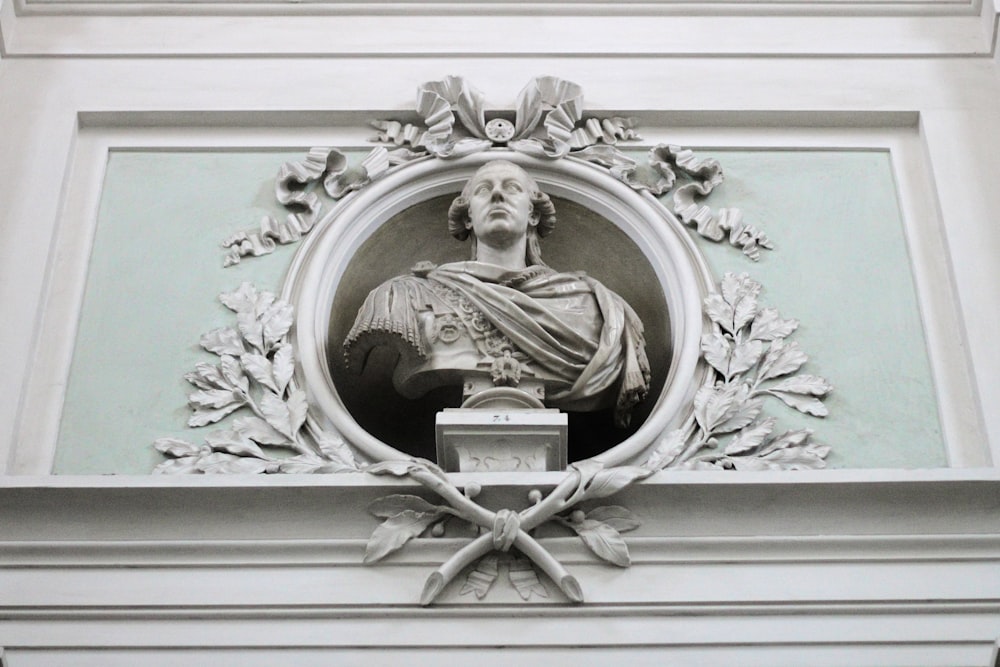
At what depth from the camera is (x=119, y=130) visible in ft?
22.4

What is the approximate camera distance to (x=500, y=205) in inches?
253

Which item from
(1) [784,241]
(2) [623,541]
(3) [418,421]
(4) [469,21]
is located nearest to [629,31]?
(4) [469,21]

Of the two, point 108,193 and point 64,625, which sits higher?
point 108,193

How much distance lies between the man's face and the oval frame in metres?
0.18

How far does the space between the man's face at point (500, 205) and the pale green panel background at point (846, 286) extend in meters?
0.69

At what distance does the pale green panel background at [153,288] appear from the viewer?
5.83 metres

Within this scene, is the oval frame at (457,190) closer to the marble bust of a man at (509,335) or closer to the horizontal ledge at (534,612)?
the marble bust of a man at (509,335)

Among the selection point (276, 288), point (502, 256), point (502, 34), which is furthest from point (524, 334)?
point (502, 34)

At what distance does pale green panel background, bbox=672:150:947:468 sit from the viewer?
230 inches

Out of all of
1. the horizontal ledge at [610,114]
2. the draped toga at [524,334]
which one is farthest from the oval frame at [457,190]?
the horizontal ledge at [610,114]

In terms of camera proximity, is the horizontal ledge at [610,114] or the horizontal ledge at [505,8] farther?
the horizontal ledge at [505,8]

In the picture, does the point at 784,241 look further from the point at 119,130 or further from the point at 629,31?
the point at 119,130

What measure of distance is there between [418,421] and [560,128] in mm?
1251

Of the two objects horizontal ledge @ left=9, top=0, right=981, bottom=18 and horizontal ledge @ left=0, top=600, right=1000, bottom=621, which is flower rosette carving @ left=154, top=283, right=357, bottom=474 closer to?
horizontal ledge @ left=0, top=600, right=1000, bottom=621
